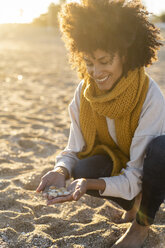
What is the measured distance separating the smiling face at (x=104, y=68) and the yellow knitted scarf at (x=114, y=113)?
0.17ft

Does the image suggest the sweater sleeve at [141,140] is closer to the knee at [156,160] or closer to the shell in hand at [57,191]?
the knee at [156,160]

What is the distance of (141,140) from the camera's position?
1.86 meters

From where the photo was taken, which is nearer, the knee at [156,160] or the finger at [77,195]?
the finger at [77,195]

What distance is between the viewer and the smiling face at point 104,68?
6.00 ft

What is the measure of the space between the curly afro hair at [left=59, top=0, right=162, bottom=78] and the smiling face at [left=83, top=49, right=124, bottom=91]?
0.10 ft

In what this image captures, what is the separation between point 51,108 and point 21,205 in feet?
9.03

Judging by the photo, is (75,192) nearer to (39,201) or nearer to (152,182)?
(152,182)

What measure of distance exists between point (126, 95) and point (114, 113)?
12 cm

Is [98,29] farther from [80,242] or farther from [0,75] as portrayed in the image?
[0,75]

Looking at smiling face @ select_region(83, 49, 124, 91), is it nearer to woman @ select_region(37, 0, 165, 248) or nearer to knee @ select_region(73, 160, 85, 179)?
woman @ select_region(37, 0, 165, 248)

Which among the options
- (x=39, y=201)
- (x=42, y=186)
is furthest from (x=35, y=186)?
(x=42, y=186)

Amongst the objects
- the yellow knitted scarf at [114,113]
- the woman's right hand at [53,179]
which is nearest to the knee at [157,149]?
the yellow knitted scarf at [114,113]

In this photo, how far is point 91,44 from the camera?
1.82 m

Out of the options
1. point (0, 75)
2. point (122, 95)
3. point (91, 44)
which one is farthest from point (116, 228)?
point (0, 75)
